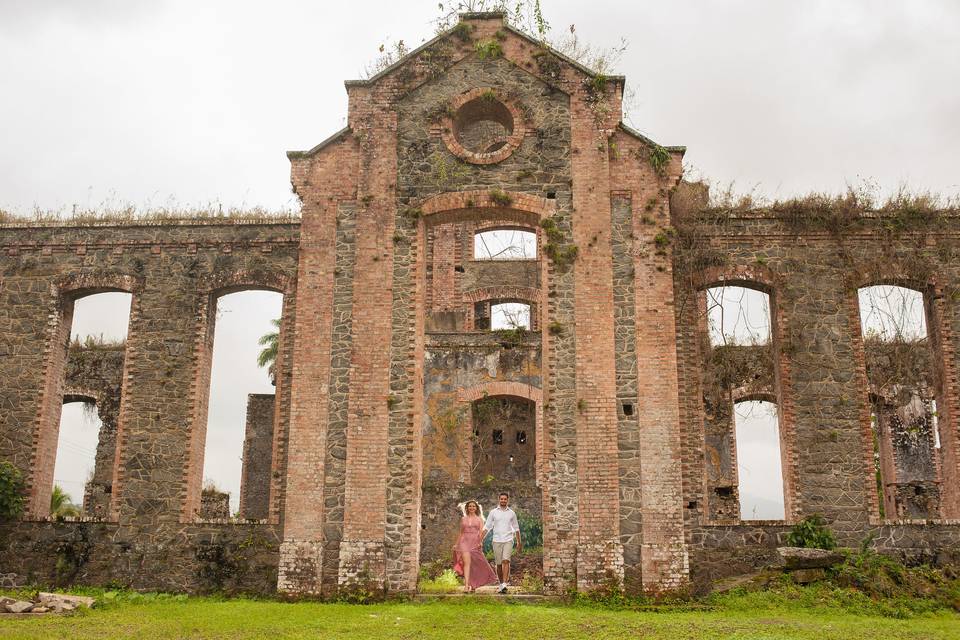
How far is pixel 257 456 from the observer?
2152 centimetres

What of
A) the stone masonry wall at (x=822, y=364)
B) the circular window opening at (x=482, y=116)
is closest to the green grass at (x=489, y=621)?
the stone masonry wall at (x=822, y=364)

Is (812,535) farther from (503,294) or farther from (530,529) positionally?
(503,294)

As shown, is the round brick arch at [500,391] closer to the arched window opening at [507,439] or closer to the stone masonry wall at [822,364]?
the arched window opening at [507,439]

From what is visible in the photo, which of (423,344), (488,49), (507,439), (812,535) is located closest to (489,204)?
(423,344)

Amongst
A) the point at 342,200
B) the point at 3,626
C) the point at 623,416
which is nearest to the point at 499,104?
the point at 342,200

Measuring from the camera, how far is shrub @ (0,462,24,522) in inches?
600

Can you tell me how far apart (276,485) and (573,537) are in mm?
5299

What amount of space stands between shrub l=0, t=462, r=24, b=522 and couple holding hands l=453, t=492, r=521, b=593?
303 inches

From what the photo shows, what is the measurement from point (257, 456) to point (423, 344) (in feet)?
31.5

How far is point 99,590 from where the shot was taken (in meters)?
14.5

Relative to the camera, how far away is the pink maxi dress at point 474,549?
553 inches

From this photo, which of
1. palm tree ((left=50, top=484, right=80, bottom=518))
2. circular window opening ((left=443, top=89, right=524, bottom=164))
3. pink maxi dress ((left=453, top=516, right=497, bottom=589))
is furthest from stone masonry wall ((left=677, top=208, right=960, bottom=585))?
palm tree ((left=50, top=484, right=80, bottom=518))

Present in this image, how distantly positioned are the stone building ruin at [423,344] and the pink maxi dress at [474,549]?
2.64ft

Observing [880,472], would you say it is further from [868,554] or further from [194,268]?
[194,268]
